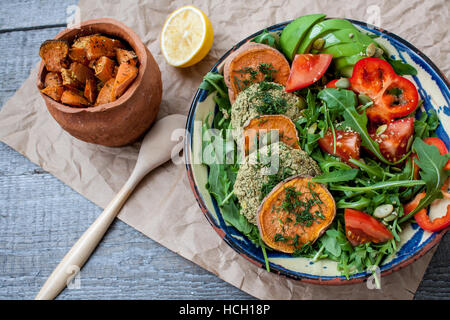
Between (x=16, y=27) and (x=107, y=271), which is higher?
(x=16, y=27)

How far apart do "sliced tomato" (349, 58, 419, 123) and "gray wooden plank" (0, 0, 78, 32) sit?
71.0 inches

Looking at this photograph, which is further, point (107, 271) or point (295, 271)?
point (107, 271)

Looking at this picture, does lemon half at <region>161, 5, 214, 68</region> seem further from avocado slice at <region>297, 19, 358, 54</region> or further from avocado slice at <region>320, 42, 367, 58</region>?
avocado slice at <region>320, 42, 367, 58</region>

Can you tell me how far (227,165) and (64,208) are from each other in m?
1.03

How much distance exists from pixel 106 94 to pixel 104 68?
117mm

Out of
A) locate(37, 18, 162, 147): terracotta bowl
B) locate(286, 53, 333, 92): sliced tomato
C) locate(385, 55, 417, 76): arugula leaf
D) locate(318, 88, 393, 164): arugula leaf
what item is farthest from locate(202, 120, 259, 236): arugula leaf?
locate(385, 55, 417, 76): arugula leaf

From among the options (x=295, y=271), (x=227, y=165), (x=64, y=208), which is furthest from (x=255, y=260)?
(x=64, y=208)

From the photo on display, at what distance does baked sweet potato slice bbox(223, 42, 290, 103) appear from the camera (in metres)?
1.68

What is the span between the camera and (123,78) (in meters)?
1.64

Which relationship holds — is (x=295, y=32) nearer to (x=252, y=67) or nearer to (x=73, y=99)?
(x=252, y=67)

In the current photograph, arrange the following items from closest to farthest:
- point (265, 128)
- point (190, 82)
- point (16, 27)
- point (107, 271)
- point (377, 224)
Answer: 1. point (377, 224)
2. point (265, 128)
3. point (107, 271)
4. point (190, 82)
5. point (16, 27)

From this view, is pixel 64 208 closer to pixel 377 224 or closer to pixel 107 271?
pixel 107 271

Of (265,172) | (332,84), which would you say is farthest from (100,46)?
(332,84)

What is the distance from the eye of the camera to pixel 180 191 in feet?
6.54
